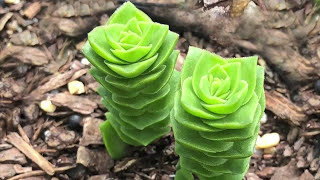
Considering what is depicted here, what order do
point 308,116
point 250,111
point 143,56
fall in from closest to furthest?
point 250,111, point 143,56, point 308,116

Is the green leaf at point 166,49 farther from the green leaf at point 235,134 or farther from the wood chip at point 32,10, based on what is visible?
the wood chip at point 32,10

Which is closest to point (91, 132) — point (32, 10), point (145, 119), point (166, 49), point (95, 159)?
point (95, 159)

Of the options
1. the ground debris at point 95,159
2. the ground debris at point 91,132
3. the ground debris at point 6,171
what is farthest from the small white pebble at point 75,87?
the ground debris at point 6,171

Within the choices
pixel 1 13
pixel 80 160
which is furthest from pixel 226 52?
pixel 1 13

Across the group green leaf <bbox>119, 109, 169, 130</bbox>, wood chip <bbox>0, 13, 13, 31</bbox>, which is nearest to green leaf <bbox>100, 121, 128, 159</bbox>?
green leaf <bbox>119, 109, 169, 130</bbox>

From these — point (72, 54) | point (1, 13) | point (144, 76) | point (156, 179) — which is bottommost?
point (156, 179)

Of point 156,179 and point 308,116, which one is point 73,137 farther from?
point 308,116

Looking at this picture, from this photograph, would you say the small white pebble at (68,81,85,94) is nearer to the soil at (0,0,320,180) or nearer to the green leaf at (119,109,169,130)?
the soil at (0,0,320,180)
